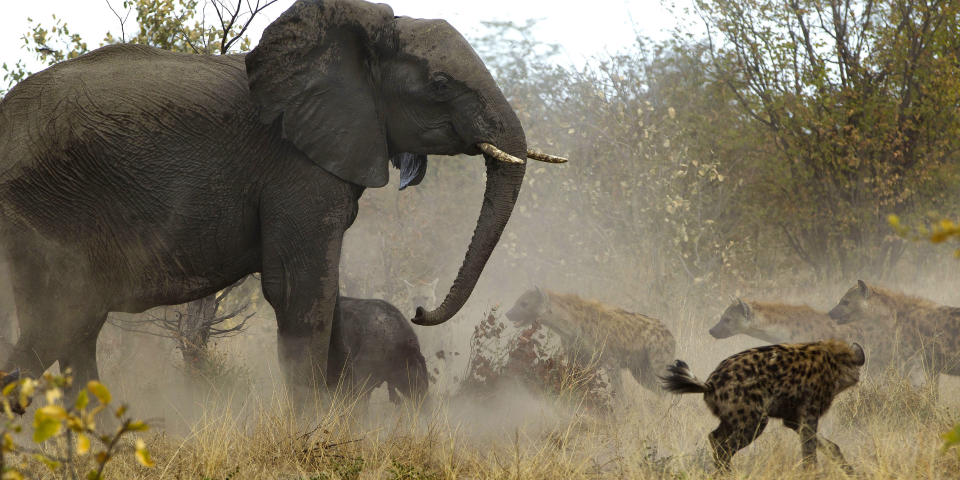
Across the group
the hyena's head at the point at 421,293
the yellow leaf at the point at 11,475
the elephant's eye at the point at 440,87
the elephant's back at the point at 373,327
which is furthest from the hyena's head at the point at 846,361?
the hyena's head at the point at 421,293

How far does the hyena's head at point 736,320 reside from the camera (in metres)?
8.92

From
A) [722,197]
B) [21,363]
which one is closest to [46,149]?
[21,363]

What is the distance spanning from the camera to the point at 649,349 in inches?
335

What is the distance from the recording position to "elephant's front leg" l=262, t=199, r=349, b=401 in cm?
570

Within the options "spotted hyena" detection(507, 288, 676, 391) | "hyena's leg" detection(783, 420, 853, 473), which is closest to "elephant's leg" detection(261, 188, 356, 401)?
"hyena's leg" detection(783, 420, 853, 473)

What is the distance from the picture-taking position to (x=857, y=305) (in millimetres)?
8602

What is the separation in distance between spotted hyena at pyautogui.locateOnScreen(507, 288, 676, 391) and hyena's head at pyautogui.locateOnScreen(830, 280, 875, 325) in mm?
1584

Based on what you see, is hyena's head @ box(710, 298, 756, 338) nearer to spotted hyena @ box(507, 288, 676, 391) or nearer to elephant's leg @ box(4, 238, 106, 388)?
spotted hyena @ box(507, 288, 676, 391)

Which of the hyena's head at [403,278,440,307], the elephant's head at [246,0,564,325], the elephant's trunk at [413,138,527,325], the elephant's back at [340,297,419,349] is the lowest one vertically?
the hyena's head at [403,278,440,307]

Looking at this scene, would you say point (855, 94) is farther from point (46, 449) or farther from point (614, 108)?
point (46, 449)

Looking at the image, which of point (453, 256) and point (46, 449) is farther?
point (453, 256)

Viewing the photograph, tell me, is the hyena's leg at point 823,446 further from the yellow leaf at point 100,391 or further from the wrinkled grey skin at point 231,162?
the yellow leaf at point 100,391

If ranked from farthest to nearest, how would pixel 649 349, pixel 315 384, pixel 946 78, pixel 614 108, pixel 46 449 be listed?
pixel 614 108 < pixel 946 78 < pixel 649 349 < pixel 315 384 < pixel 46 449

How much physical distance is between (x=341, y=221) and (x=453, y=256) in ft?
29.1
